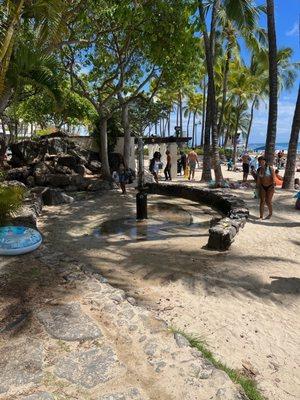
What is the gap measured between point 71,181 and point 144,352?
13603 millimetres

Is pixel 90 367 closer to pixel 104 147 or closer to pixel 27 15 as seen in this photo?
pixel 27 15

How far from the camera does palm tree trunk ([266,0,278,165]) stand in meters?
14.9

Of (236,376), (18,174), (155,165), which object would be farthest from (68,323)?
(155,165)

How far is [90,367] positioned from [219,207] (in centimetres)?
1021

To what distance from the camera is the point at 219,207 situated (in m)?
13.5

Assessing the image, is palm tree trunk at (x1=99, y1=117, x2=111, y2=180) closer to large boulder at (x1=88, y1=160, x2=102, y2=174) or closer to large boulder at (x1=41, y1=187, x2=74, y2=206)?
large boulder at (x1=88, y1=160, x2=102, y2=174)

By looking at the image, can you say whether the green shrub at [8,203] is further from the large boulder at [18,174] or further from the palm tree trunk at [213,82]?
the palm tree trunk at [213,82]

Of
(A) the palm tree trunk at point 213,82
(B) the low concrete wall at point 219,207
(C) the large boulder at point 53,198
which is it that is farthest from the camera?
(A) the palm tree trunk at point 213,82

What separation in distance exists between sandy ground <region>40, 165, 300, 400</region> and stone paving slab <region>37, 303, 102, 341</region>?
1.24 metres

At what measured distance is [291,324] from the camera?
534cm

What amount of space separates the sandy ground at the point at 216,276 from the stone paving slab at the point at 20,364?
1.92 meters

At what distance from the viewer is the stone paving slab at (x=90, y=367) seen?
361 centimetres

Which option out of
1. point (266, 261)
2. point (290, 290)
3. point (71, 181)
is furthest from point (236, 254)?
point (71, 181)

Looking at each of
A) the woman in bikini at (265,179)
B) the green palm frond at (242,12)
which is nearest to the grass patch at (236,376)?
the woman in bikini at (265,179)
